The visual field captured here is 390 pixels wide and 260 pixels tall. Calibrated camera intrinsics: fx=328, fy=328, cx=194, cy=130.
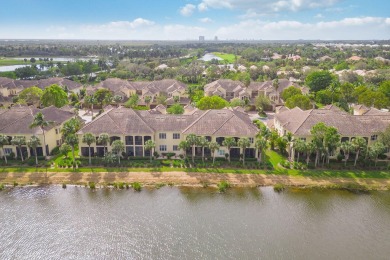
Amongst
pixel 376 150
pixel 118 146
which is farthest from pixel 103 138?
pixel 376 150

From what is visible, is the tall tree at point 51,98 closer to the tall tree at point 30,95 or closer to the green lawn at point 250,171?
the tall tree at point 30,95

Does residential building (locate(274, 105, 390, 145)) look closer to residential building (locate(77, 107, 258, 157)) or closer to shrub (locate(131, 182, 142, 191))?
residential building (locate(77, 107, 258, 157))

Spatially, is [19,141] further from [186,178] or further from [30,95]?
[30,95]

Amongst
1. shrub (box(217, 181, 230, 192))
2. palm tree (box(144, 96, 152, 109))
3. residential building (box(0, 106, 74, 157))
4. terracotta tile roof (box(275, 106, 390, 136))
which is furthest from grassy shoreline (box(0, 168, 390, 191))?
palm tree (box(144, 96, 152, 109))

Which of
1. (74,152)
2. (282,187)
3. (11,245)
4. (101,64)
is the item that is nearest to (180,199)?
(282,187)

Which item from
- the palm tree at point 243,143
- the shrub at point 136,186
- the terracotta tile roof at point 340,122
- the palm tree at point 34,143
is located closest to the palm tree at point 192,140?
the palm tree at point 243,143

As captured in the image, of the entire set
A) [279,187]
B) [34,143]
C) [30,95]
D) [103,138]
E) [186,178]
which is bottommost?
[279,187]
